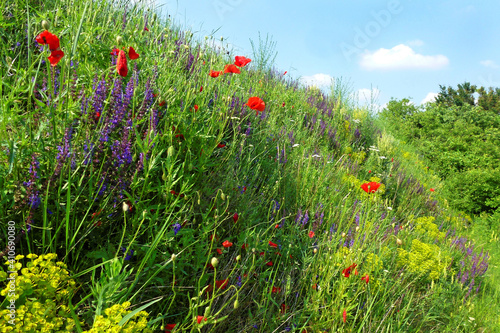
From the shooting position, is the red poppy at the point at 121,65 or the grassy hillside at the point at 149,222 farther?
the red poppy at the point at 121,65

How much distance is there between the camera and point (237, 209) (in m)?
2.04

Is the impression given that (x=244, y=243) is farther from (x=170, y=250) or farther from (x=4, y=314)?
(x=4, y=314)

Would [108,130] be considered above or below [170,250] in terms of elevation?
above

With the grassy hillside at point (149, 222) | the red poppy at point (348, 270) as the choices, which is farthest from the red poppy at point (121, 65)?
the red poppy at point (348, 270)

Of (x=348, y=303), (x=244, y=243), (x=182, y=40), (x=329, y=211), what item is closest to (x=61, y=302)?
(x=244, y=243)

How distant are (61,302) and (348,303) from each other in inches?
59.4

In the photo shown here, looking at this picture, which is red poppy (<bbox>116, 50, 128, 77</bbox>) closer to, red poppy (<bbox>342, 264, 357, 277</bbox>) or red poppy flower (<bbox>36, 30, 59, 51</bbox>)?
red poppy flower (<bbox>36, 30, 59, 51</bbox>)

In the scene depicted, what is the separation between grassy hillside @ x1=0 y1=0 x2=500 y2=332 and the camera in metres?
1.20

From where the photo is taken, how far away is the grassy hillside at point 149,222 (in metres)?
1.20

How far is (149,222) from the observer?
1.50m

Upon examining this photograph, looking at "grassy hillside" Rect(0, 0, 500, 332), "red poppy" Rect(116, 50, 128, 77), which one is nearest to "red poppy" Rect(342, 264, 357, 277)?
"grassy hillside" Rect(0, 0, 500, 332)

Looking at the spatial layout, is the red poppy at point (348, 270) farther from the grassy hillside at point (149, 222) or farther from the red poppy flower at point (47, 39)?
the red poppy flower at point (47, 39)

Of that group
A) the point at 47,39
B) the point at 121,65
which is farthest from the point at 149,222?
the point at 47,39

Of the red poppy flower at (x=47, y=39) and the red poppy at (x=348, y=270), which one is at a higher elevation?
the red poppy flower at (x=47, y=39)
